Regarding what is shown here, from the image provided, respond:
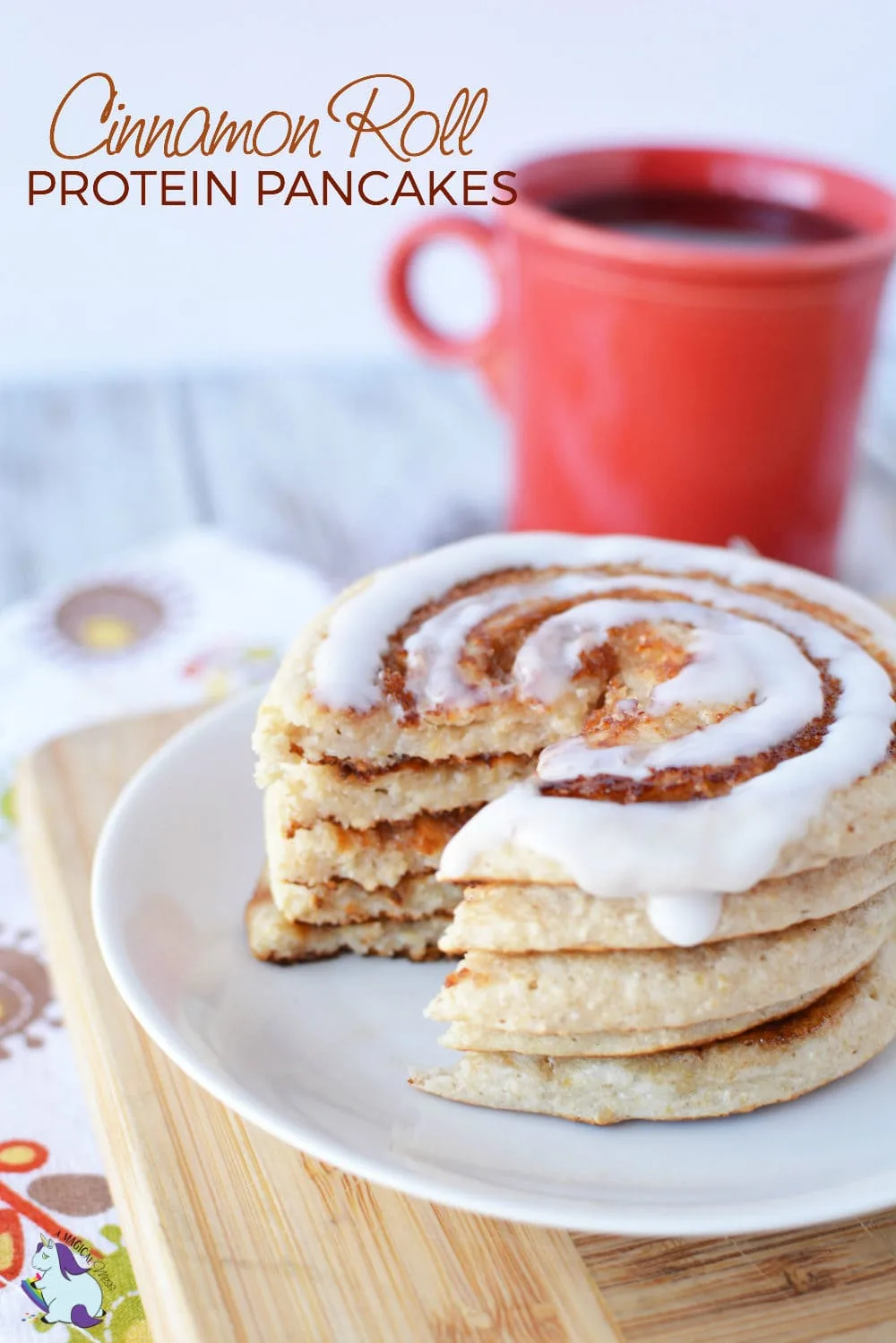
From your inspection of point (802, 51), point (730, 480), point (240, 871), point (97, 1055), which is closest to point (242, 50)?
point (802, 51)

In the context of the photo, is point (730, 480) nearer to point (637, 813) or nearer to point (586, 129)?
point (637, 813)

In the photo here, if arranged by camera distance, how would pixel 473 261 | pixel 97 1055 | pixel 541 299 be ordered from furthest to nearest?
pixel 473 261 → pixel 541 299 → pixel 97 1055

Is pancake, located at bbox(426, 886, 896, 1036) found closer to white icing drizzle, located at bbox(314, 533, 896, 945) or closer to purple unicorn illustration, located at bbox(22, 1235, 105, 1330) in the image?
white icing drizzle, located at bbox(314, 533, 896, 945)

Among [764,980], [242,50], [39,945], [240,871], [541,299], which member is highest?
[242,50]

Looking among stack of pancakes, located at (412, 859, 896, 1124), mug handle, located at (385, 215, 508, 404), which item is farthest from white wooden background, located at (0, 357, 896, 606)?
stack of pancakes, located at (412, 859, 896, 1124)

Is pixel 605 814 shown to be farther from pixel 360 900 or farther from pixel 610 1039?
pixel 360 900

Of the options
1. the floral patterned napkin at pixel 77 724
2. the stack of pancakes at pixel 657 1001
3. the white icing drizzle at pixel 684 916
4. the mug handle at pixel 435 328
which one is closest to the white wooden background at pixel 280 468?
the floral patterned napkin at pixel 77 724

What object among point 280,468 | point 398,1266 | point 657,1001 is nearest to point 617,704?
point 657,1001
